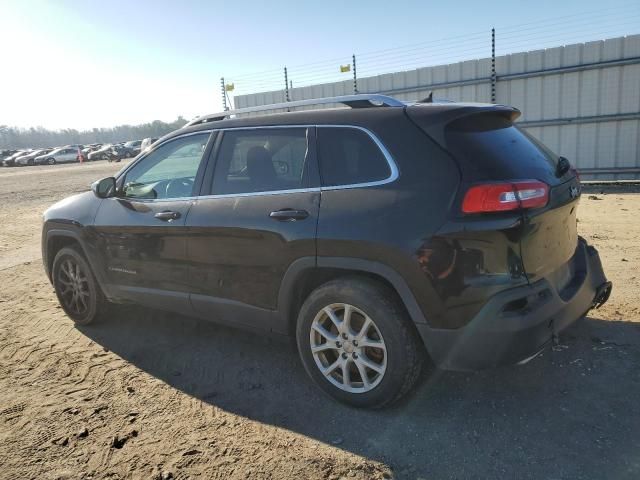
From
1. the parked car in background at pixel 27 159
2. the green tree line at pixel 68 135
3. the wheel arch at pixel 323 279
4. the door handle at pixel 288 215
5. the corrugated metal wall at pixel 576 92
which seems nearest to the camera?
the wheel arch at pixel 323 279

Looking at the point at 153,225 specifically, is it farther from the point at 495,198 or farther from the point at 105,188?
the point at 495,198

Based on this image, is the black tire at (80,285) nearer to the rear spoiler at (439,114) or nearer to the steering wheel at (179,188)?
the steering wheel at (179,188)

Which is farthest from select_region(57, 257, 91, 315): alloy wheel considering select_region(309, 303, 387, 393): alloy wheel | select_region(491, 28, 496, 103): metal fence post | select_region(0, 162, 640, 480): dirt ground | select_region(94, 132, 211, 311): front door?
select_region(491, 28, 496, 103): metal fence post

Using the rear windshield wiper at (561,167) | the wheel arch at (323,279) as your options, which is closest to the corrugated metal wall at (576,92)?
the rear windshield wiper at (561,167)

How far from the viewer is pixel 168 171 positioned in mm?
4125

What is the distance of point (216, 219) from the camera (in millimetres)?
3445

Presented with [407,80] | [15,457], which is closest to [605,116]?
[407,80]

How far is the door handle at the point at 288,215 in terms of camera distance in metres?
3.03

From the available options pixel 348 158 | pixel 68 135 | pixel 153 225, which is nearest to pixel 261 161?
pixel 348 158

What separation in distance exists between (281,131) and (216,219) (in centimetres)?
75

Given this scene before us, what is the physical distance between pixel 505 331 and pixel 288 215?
4.60 feet

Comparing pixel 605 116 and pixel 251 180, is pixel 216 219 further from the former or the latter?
pixel 605 116

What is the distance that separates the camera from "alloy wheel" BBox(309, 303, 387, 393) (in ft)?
9.57

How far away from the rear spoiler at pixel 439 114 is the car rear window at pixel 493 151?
29 mm
